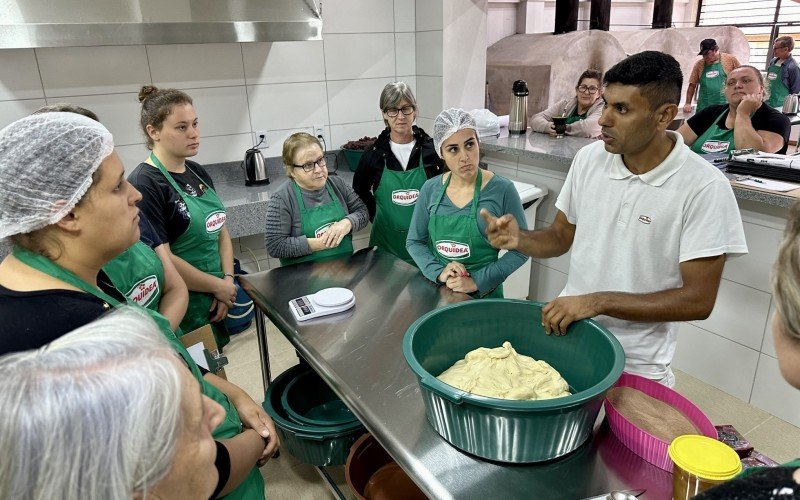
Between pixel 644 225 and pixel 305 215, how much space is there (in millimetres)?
1423

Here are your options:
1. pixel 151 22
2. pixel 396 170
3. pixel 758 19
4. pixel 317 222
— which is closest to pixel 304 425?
pixel 317 222

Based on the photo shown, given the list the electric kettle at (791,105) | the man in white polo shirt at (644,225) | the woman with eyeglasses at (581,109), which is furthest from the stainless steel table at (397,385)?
the electric kettle at (791,105)

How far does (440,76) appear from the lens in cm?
373

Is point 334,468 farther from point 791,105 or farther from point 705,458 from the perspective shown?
point 791,105

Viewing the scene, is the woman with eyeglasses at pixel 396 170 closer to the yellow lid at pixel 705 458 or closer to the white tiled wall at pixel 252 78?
the white tiled wall at pixel 252 78

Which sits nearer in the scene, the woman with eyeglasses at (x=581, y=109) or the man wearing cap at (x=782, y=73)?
the woman with eyeglasses at (x=581, y=109)

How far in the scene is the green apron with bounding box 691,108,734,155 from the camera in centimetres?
323

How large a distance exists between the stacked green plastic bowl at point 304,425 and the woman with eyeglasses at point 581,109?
2.68m

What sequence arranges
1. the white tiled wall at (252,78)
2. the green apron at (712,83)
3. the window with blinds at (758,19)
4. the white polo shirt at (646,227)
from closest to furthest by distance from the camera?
the white polo shirt at (646,227) < the white tiled wall at (252,78) < the green apron at (712,83) < the window with blinds at (758,19)

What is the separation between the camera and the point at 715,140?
3.29 m

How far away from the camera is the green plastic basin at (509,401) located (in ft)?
3.07

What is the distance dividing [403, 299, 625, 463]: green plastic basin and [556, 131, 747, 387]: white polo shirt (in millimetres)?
293

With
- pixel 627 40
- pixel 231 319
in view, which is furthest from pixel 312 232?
pixel 627 40

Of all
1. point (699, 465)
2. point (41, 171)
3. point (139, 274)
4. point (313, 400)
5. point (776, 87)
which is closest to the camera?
point (699, 465)
